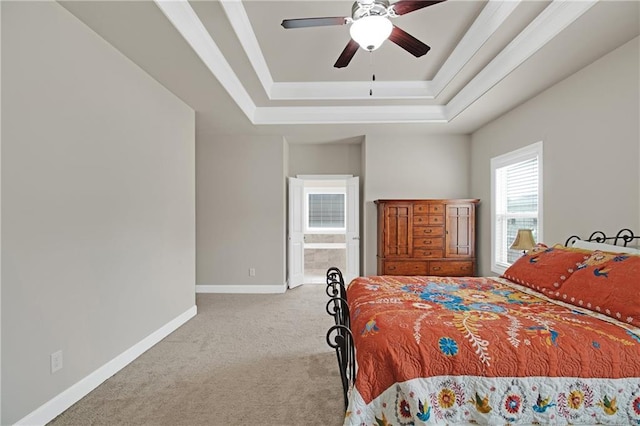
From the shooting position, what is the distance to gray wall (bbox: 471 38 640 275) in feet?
8.02

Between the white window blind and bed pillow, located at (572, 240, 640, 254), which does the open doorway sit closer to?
the white window blind

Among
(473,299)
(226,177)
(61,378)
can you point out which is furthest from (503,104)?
(61,378)

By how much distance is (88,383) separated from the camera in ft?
7.50

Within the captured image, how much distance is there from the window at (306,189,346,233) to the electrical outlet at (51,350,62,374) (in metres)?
5.76

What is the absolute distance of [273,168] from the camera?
527cm

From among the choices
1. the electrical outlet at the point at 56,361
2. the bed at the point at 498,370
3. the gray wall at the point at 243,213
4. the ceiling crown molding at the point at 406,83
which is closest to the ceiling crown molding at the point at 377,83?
the ceiling crown molding at the point at 406,83

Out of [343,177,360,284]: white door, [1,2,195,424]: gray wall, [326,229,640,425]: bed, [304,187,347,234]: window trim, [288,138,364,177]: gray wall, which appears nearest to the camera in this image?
[326,229,640,425]: bed

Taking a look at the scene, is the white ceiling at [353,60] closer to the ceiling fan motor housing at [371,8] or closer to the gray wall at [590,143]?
the gray wall at [590,143]

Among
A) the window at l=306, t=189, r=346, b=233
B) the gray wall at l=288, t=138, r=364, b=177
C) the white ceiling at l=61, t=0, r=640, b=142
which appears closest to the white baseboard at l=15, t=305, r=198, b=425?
the white ceiling at l=61, t=0, r=640, b=142

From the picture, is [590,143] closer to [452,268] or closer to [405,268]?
[452,268]

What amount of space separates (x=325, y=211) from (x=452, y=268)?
3.61 metres

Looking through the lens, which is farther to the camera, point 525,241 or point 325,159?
point 325,159

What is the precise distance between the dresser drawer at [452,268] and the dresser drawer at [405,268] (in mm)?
147

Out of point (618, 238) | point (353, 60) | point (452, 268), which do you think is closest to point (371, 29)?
point (353, 60)
